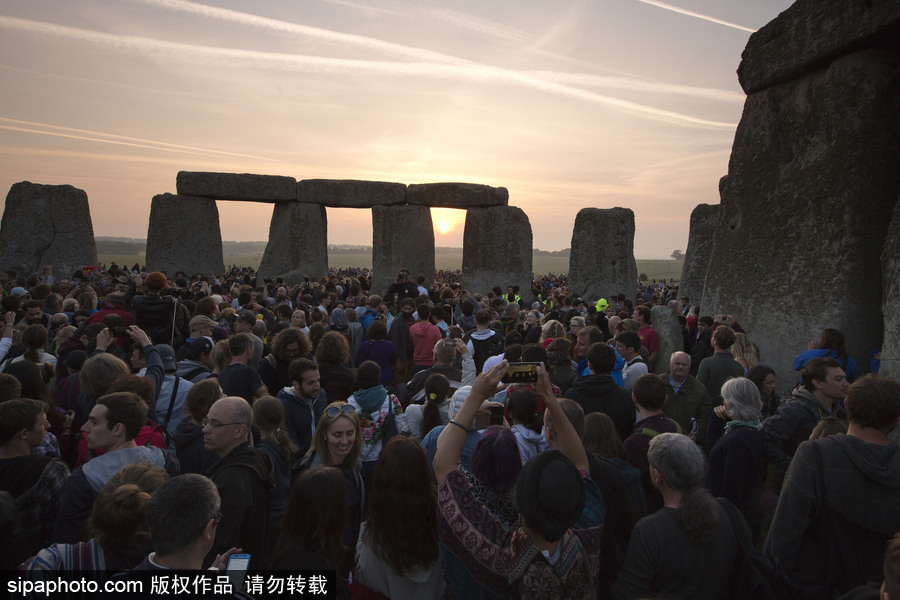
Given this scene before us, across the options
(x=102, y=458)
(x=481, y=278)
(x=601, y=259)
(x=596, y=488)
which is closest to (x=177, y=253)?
(x=481, y=278)

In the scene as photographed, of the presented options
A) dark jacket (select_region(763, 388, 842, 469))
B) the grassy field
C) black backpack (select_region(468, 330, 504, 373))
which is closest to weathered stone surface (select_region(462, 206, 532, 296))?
black backpack (select_region(468, 330, 504, 373))

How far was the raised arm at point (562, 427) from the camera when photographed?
2369 millimetres

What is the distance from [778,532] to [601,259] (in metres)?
13.0

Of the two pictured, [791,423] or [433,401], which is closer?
[791,423]

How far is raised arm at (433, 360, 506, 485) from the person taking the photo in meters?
2.26

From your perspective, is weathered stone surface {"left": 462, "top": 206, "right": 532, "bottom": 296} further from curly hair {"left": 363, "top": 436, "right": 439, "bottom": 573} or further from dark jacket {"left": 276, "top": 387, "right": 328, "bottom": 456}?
curly hair {"left": 363, "top": 436, "right": 439, "bottom": 573}

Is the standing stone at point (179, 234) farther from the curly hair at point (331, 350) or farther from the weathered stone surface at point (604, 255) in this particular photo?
the curly hair at point (331, 350)

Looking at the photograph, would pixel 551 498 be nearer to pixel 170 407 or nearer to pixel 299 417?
pixel 299 417

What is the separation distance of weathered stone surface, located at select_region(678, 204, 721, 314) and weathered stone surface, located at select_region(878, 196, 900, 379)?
26.0ft

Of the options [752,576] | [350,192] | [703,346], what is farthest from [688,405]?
[350,192]

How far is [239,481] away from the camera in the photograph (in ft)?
8.83

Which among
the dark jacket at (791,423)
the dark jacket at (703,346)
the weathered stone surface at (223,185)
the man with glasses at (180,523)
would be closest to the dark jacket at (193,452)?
the man with glasses at (180,523)

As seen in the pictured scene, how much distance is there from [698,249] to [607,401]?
33.9 feet

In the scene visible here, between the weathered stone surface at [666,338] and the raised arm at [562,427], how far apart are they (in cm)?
491
